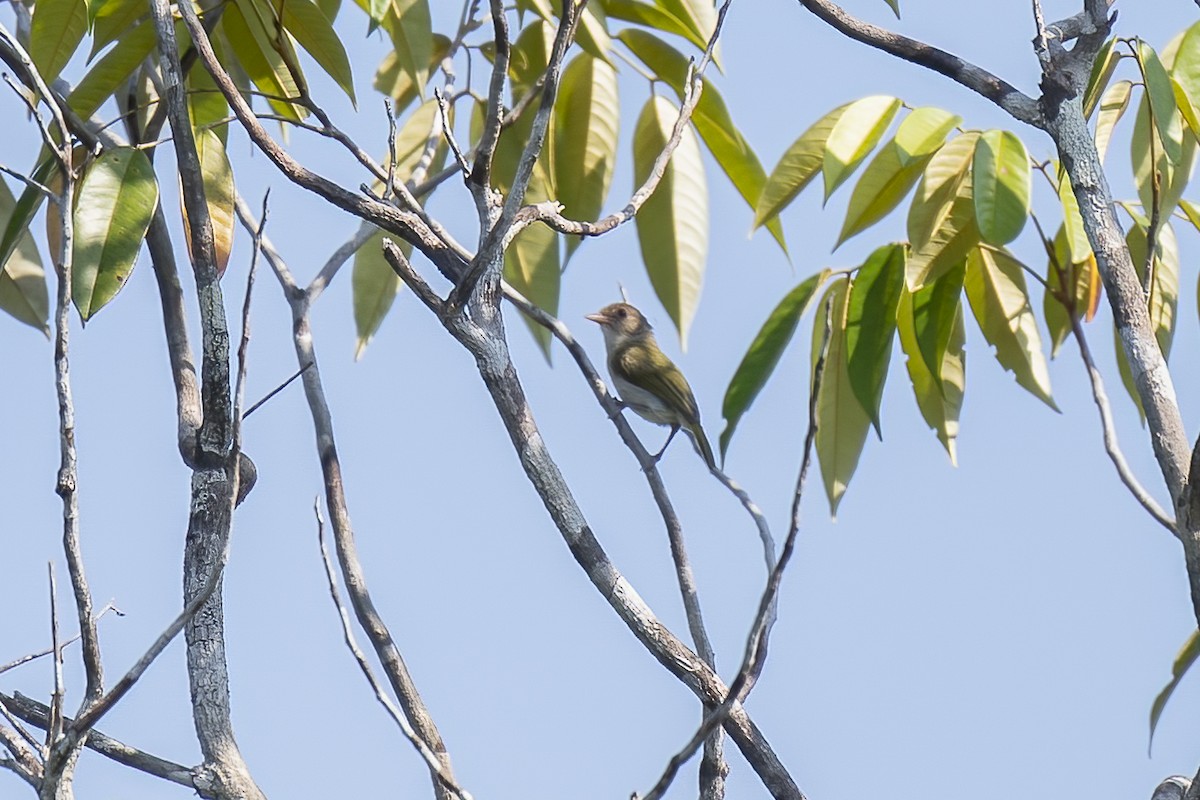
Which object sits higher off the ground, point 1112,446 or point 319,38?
point 319,38

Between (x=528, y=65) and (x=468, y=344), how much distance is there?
95 centimetres

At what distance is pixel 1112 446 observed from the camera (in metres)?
2.32

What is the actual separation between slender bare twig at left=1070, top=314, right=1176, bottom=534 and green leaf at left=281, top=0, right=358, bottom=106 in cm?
142

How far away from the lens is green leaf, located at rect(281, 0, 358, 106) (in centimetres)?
264

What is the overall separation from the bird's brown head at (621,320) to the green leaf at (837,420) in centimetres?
289

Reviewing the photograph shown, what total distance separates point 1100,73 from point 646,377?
2999 mm

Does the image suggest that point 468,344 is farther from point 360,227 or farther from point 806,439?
point 360,227

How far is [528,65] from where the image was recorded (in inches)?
116

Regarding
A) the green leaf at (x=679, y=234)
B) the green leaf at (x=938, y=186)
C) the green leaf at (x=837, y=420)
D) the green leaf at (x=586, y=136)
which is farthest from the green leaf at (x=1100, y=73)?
the green leaf at (x=586, y=136)

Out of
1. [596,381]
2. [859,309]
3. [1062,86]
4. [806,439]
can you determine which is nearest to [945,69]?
[1062,86]

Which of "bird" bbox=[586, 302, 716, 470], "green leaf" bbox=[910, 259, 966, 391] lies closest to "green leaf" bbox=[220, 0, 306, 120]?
"green leaf" bbox=[910, 259, 966, 391]

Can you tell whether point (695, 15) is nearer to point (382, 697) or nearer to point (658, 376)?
point (382, 697)

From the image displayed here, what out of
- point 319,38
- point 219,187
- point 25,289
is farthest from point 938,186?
point 25,289

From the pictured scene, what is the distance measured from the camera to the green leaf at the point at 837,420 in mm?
2889
